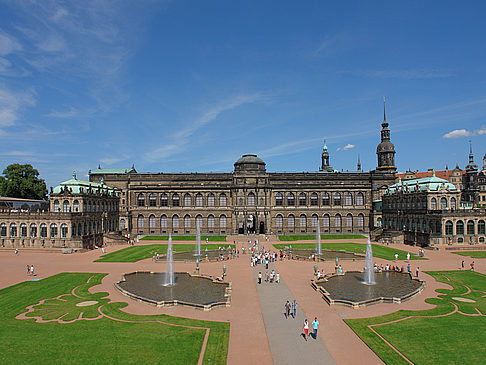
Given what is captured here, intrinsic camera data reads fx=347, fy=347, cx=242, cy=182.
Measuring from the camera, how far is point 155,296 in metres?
35.8

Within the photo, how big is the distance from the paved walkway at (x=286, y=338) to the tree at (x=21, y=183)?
10001cm

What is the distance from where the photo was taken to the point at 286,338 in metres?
24.8

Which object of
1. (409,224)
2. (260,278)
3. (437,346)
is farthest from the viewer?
(409,224)

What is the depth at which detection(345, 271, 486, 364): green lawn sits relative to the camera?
2203cm

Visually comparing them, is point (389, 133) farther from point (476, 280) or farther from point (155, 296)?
point (155, 296)

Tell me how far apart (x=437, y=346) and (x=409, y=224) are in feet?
223

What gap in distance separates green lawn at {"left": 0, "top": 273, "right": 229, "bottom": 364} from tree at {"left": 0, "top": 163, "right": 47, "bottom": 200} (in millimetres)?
84990

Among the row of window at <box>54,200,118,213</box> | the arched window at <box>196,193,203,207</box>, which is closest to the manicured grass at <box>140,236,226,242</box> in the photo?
the row of window at <box>54,200,118,213</box>

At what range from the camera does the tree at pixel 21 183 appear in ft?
342

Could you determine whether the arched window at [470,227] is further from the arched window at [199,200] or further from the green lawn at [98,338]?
the arched window at [199,200]

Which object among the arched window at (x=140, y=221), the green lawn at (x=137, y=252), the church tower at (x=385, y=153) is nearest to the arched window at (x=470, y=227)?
the church tower at (x=385, y=153)

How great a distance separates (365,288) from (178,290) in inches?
821

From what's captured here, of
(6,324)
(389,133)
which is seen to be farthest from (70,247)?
(389,133)

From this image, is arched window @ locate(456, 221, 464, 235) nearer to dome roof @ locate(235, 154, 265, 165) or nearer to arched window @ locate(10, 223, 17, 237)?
dome roof @ locate(235, 154, 265, 165)
